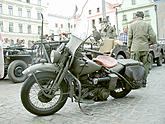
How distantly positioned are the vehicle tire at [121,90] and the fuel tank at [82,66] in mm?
964

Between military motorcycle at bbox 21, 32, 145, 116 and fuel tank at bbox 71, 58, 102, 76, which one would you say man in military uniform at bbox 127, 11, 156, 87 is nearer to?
military motorcycle at bbox 21, 32, 145, 116

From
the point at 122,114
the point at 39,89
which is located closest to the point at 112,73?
the point at 122,114

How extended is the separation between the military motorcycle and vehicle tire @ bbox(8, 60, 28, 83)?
16.9 feet

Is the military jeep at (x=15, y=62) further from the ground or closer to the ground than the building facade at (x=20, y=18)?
closer to the ground

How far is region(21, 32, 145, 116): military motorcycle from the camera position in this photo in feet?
17.0

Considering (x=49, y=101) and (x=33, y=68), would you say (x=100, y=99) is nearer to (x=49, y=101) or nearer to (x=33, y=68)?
(x=49, y=101)

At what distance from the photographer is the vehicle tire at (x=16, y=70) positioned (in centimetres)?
1038

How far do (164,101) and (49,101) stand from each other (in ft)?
7.02

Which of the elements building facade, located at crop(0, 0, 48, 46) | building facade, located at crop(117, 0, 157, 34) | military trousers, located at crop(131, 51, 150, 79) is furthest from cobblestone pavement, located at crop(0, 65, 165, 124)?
building facade, located at crop(117, 0, 157, 34)

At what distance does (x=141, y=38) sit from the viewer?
299 inches

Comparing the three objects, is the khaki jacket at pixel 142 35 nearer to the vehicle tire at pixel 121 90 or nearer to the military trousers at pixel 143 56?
the military trousers at pixel 143 56

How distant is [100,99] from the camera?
5699 mm

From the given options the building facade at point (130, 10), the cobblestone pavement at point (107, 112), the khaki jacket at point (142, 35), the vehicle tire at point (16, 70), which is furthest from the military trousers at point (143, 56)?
the building facade at point (130, 10)

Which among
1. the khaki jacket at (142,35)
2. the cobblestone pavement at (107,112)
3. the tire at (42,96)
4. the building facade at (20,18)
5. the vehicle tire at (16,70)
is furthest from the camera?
the building facade at (20,18)
